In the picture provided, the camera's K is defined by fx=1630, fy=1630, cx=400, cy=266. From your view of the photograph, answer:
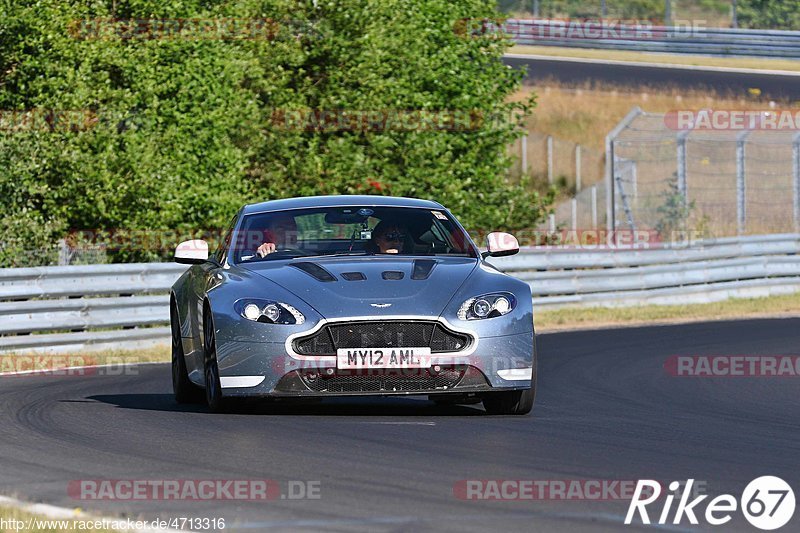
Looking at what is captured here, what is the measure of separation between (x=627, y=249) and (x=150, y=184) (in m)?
7.29

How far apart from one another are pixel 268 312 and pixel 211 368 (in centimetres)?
68

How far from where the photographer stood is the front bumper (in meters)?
9.47

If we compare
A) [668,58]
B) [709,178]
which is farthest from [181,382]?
[668,58]

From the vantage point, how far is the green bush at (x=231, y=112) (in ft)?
76.2

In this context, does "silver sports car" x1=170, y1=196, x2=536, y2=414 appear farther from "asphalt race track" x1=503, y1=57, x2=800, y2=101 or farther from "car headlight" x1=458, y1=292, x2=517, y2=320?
"asphalt race track" x1=503, y1=57, x2=800, y2=101

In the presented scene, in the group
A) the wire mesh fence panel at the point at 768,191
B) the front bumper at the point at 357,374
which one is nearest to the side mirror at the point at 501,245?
the front bumper at the point at 357,374

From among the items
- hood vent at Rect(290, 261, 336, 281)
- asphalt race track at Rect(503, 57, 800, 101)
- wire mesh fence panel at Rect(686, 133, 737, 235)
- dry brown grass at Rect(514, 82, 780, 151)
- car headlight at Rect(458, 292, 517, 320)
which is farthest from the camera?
asphalt race track at Rect(503, 57, 800, 101)

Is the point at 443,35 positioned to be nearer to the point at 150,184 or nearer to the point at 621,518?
the point at 150,184

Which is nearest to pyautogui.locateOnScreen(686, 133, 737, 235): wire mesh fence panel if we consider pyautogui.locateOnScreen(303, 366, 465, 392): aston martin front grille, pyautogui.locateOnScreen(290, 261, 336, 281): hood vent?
pyautogui.locateOnScreen(290, 261, 336, 281): hood vent

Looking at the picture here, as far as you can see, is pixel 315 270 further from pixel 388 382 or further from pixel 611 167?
pixel 611 167

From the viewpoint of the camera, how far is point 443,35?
104 feet

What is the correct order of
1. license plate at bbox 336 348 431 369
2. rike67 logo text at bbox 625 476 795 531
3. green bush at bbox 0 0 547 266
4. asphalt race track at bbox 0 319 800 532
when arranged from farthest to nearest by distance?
green bush at bbox 0 0 547 266
license plate at bbox 336 348 431 369
asphalt race track at bbox 0 319 800 532
rike67 logo text at bbox 625 476 795 531

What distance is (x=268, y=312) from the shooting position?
378 inches

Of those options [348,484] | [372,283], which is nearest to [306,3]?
[372,283]
